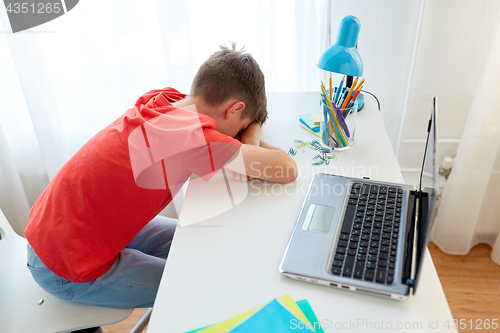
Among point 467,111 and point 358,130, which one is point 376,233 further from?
point 467,111

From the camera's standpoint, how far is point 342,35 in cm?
91

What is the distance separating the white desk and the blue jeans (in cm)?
23


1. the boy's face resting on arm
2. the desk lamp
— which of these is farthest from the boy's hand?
the desk lamp

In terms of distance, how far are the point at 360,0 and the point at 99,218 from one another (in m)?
1.11

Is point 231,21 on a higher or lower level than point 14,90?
higher

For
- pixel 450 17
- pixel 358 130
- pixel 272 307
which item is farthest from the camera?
pixel 450 17

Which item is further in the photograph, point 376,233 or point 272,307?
point 376,233

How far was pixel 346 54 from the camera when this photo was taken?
900 mm

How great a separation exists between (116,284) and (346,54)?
76 centimetres

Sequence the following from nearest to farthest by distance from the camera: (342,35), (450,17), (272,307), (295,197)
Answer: (272,307), (295,197), (342,35), (450,17)

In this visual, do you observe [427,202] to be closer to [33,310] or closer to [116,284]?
[116,284]

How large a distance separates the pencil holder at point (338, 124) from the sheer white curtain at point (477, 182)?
0.62m

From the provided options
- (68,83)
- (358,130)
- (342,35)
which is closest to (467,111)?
(358,130)

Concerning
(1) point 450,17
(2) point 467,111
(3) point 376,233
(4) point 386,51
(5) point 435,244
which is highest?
(1) point 450,17
